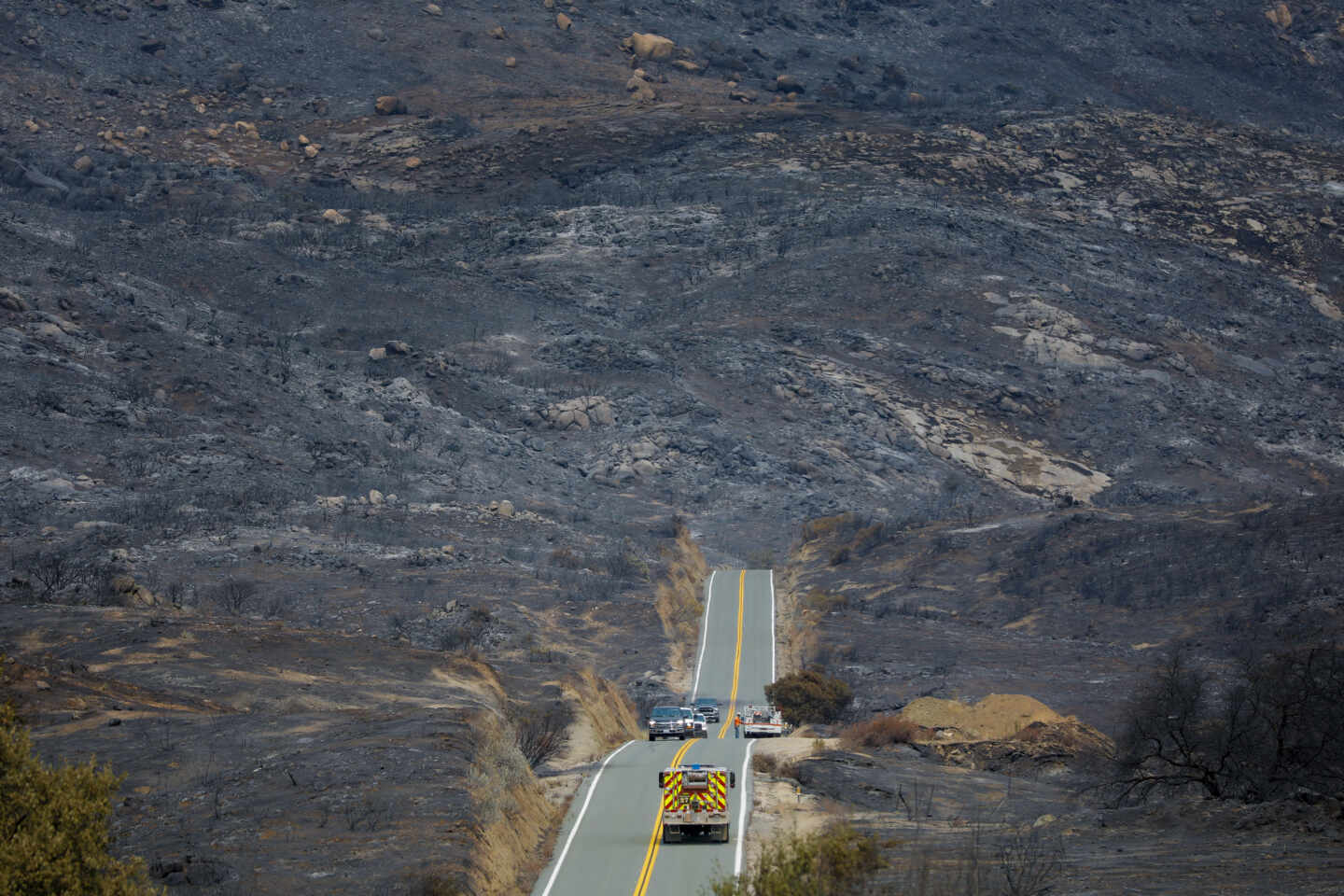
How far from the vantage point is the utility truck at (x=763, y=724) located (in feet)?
125

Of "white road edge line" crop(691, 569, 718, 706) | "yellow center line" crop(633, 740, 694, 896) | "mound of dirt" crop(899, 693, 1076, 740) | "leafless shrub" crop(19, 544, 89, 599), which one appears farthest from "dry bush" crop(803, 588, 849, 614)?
"yellow center line" crop(633, 740, 694, 896)

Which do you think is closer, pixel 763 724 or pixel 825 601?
pixel 763 724

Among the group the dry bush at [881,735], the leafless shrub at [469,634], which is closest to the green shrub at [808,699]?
the dry bush at [881,735]

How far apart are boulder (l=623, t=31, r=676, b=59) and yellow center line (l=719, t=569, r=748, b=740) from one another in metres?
78.4

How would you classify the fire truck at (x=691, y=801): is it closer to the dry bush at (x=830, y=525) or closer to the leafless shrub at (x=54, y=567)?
the leafless shrub at (x=54, y=567)

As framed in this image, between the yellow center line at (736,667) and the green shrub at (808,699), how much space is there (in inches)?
58.2

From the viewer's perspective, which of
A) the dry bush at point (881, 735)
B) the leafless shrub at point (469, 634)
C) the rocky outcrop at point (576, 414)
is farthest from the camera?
the rocky outcrop at point (576, 414)

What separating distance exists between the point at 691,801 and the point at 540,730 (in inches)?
410

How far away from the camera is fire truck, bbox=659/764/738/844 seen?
21328 mm

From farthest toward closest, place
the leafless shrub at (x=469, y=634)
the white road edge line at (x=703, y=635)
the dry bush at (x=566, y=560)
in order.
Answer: the dry bush at (x=566, y=560) → the white road edge line at (x=703, y=635) → the leafless shrub at (x=469, y=634)

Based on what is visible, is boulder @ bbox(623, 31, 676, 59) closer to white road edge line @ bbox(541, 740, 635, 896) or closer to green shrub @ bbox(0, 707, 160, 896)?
white road edge line @ bbox(541, 740, 635, 896)

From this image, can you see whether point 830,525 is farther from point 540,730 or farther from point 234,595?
point 540,730

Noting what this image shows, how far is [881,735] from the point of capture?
3206 centimetres

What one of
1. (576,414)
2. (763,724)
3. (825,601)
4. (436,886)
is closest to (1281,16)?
(576,414)
